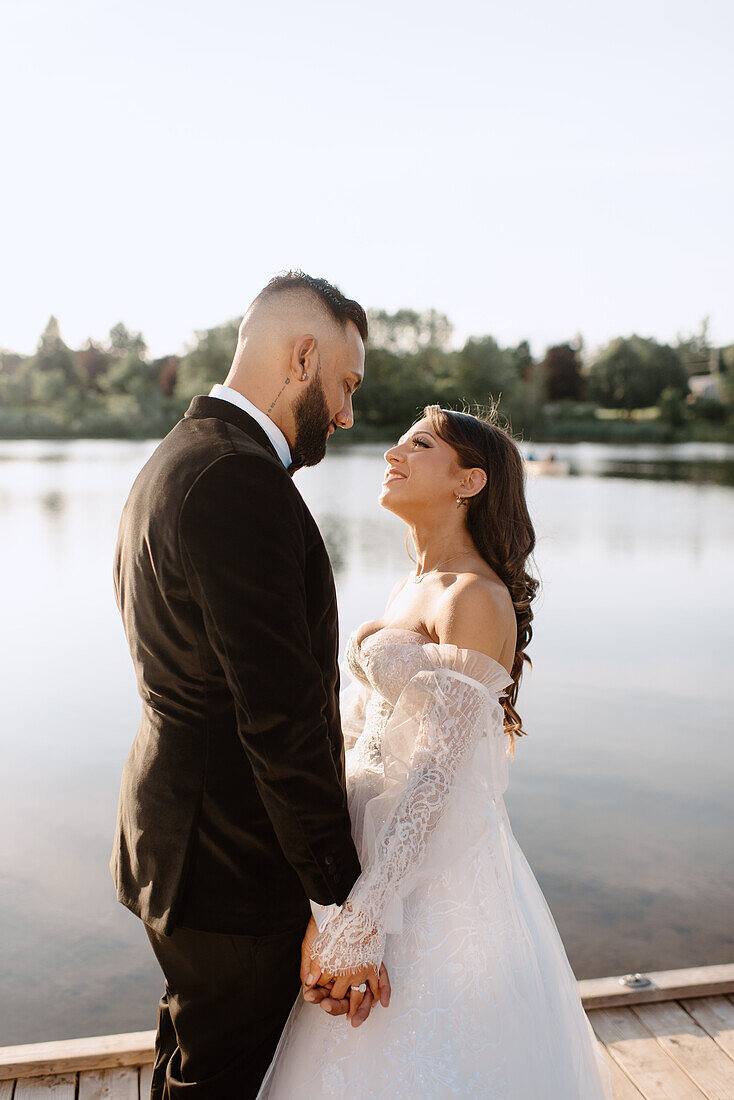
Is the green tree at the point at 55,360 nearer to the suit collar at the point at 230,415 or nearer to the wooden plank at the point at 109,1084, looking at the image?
the wooden plank at the point at 109,1084

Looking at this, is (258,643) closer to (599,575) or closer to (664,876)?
(664,876)

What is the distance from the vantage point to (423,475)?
7.58 feet

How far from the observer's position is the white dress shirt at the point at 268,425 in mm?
1707

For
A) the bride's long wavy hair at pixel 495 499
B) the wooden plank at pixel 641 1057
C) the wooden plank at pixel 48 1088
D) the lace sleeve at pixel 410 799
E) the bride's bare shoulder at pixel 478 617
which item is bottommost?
the wooden plank at pixel 641 1057

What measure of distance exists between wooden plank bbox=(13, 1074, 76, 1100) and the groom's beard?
187 centimetres

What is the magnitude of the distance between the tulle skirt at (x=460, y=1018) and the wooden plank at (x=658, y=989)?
0.85 m

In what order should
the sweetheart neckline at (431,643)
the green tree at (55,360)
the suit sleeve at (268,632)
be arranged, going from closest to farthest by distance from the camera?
1. the suit sleeve at (268,632)
2. the sweetheart neckline at (431,643)
3. the green tree at (55,360)

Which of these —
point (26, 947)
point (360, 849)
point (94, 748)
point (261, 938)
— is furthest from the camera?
point (94, 748)

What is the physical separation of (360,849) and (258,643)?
649 millimetres

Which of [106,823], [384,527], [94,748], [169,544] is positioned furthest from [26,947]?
[384,527]

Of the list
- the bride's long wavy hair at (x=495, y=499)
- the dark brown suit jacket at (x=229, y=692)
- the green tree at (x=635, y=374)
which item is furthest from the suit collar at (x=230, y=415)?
the green tree at (x=635, y=374)

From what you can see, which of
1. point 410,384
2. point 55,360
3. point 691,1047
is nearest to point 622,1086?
point 691,1047

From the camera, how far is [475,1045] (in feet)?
5.94

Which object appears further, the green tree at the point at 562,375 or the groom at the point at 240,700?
the green tree at the point at 562,375
